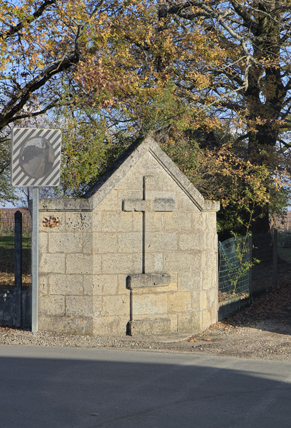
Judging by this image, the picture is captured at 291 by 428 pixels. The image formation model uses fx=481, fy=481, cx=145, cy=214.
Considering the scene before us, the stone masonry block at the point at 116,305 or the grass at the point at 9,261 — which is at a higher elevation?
the grass at the point at 9,261

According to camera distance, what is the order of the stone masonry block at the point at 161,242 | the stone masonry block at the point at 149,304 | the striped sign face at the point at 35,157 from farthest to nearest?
1. the stone masonry block at the point at 161,242
2. the stone masonry block at the point at 149,304
3. the striped sign face at the point at 35,157

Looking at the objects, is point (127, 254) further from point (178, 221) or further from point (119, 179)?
point (119, 179)

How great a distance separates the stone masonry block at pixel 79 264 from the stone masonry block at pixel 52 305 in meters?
0.47

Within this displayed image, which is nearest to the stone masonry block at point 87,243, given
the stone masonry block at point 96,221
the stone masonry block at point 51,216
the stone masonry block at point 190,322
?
the stone masonry block at point 96,221

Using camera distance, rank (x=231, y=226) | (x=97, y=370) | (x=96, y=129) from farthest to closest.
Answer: (x=231, y=226) → (x=96, y=129) → (x=97, y=370)

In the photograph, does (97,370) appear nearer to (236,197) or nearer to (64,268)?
(64,268)

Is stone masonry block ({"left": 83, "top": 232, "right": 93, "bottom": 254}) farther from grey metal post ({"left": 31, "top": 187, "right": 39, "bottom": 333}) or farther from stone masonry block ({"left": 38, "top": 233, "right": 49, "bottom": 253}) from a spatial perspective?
grey metal post ({"left": 31, "top": 187, "right": 39, "bottom": 333})

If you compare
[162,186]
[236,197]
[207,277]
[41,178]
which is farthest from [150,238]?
[236,197]

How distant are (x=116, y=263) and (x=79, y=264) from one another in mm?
593

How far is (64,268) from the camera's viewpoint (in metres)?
7.65

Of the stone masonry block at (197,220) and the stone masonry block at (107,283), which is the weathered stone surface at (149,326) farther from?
the stone masonry block at (197,220)

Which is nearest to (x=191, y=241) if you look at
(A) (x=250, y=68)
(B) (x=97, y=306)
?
(B) (x=97, y=306)

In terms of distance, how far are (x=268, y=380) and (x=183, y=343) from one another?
7.98 feet

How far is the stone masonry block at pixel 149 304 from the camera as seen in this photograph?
7.82m
